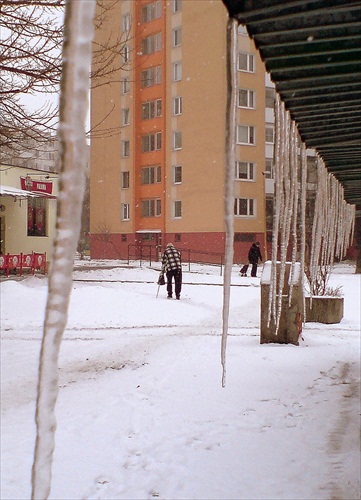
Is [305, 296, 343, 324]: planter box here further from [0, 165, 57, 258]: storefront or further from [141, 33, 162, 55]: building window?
[141, 33, 162, 55]: building window

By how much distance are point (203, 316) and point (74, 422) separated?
6.78 m

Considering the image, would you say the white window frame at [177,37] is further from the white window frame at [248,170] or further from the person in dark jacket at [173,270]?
the person in dark jacket at [173,270]

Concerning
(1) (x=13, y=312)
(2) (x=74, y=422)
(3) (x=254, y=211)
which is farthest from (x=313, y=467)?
(3) (x=254, y=211)

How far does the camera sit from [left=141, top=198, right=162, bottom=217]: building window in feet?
118

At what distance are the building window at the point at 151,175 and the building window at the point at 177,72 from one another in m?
6.21

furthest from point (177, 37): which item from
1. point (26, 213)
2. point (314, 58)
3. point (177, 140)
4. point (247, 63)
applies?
point (314, 58)

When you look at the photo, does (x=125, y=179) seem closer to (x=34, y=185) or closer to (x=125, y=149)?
(x=125, y=149)

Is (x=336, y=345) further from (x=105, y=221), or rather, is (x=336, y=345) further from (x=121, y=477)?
(x=105, y=221)

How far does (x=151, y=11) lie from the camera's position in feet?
119

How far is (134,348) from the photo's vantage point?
8.37m

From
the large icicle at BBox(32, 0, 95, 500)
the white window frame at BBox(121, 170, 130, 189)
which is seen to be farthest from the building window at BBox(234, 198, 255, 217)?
the large icicle at BBox(32, 0, 95, 500)

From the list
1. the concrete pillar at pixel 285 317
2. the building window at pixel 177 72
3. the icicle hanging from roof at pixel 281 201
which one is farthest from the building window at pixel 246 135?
the icicle hanging from roof at pixel 281 201

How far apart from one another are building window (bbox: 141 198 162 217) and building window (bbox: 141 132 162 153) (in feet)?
12.5

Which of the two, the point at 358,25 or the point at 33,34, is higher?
the point at 33,34
